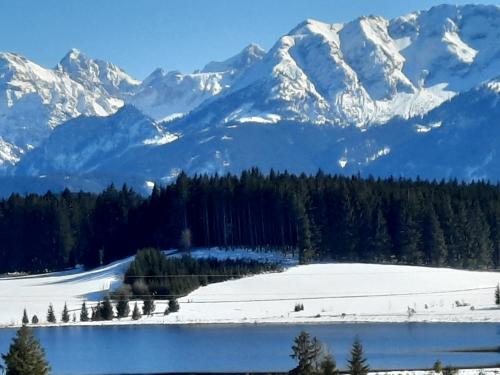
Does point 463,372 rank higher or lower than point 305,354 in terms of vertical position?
lower

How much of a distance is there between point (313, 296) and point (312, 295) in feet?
1.66

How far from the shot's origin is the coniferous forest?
508ft

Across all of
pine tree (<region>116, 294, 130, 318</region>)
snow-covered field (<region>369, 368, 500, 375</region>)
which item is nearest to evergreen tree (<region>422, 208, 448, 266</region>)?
pine tree (<region>116, 294, 130, 318</region>)

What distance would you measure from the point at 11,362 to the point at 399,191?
112633 millimetres

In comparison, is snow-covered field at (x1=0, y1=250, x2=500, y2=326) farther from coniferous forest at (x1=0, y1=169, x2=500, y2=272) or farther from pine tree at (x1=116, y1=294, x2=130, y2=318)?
coniferous forest at (x1=0, y1=169, x2=500, y2=272)

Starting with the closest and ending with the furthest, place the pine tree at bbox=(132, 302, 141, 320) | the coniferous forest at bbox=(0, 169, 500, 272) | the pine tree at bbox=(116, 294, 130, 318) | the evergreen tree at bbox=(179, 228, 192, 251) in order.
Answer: the pine tree at bbox=(132, 302, 141, 320)
the pine tree at bbox=(116, 294, 130, 318)
the coniferous forest at bbox=(0, 169, 500, 272)
the evergreen tree at bbox=(179, 228, 192, 251)

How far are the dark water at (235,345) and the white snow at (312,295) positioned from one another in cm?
590

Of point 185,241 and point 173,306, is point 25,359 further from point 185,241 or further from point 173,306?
point 185,241

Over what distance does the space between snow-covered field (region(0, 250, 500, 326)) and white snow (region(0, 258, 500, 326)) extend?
8cm

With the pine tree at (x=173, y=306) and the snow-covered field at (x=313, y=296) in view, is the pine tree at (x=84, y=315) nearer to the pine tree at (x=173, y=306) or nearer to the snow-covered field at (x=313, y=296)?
the snow-covered field at (x=313, y=296)

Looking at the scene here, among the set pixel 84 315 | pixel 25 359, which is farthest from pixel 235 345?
pixel 25 359

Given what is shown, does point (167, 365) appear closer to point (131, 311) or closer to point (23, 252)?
point (131, 311)

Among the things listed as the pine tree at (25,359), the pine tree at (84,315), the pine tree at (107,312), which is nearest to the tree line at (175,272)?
the pine tree at (107,312)

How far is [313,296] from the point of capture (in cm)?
12762
